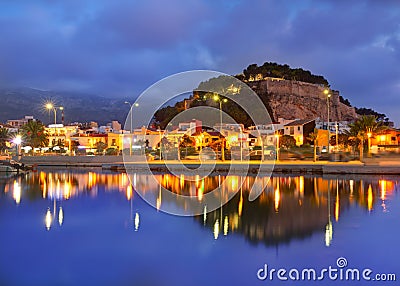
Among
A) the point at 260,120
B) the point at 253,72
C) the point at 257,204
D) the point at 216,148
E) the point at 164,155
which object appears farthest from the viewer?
the point at 253,72

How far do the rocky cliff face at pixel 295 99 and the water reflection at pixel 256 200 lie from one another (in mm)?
48600

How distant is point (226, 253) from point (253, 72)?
79971mm

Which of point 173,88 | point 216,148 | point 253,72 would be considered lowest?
point 216,148

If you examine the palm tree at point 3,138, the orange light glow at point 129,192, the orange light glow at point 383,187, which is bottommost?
the orange light glow at point 129,192

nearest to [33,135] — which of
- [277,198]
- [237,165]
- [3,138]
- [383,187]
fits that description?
[3,138]

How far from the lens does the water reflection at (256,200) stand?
11.9m

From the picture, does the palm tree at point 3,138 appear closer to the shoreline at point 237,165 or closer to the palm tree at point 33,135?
the palm tree at point 33,135

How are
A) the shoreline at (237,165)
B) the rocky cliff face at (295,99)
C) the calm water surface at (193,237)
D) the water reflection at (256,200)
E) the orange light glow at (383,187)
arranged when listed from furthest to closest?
the rocky cliff face at (295,99), the shoreline at (237,165), the orange light glow at (383,187), the water reflection at (256,200), the calm water surface at (193,237)

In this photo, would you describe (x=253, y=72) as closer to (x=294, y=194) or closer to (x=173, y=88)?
(x=173, y=88)

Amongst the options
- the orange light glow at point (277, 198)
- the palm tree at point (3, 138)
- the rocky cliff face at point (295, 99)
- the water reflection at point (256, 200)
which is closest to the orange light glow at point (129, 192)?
the water reflection at point (256, 200)

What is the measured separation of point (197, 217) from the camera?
13.7 metres

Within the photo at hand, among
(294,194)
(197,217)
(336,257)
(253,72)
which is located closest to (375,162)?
(294,194)

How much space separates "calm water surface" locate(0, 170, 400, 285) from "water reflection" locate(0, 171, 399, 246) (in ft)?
0.14

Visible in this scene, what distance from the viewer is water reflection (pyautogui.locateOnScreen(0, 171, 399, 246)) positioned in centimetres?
1188
